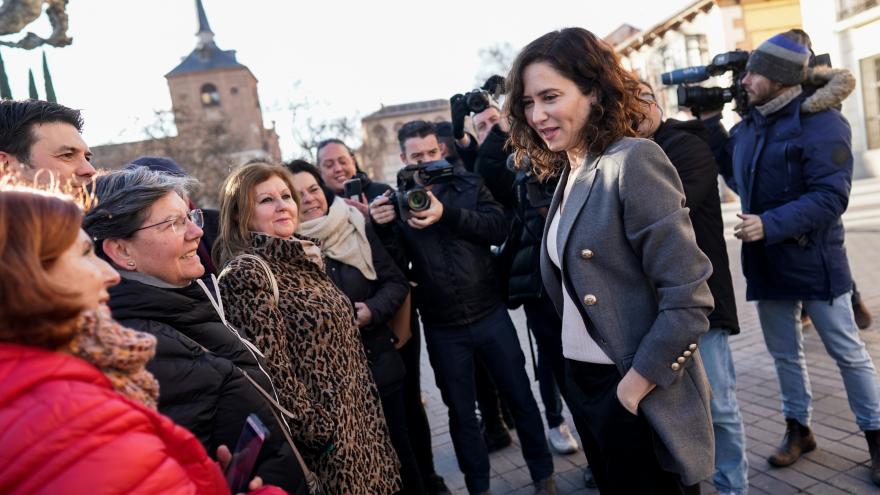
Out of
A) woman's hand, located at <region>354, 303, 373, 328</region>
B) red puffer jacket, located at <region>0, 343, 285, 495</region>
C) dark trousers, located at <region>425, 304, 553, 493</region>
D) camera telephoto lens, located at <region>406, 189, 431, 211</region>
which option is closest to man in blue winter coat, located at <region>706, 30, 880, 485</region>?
dark trousers, located at <region>425, 304, 553, 493</region>

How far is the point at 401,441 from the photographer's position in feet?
10.1

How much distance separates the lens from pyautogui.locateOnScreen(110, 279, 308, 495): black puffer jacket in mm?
1606

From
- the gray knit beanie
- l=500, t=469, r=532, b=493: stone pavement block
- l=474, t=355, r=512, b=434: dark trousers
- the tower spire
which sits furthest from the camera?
the tower spire

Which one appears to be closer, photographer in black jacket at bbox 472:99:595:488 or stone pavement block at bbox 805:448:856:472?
stone pavement block at bbox 805:448:856:472

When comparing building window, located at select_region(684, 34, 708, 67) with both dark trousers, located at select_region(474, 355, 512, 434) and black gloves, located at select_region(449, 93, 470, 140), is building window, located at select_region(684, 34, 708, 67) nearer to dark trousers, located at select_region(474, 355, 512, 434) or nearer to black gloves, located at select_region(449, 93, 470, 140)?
black gloves, located at select_region(449, 93, 470, 140)

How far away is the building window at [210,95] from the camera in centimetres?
5638

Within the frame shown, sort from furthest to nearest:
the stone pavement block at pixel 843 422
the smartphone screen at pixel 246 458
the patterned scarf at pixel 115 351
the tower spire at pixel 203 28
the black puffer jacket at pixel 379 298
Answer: the tower spire at pixel 203 28 → the stone pavement block at pixel 843 422 → the black puffer jacket at pixel 379 298 → the smartphone screen at pixel 246 458 → the patterned scarf at pixel 115 351

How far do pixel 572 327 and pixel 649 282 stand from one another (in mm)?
312

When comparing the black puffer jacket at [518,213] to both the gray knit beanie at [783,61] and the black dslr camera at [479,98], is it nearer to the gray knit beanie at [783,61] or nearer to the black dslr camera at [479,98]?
the black dslr camera at [479,98]

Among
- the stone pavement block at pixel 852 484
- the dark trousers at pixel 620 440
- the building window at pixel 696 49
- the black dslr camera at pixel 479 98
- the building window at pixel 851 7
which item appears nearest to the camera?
the dark trousers at pixel 620 440

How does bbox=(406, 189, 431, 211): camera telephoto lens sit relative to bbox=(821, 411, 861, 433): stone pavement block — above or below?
above

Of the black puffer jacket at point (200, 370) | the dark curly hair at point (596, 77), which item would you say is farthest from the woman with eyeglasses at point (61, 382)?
the dark curly hair at point (596, 77)

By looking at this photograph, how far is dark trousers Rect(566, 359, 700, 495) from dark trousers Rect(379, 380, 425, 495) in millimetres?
1397

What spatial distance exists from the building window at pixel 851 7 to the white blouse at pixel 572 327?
18.4 m
